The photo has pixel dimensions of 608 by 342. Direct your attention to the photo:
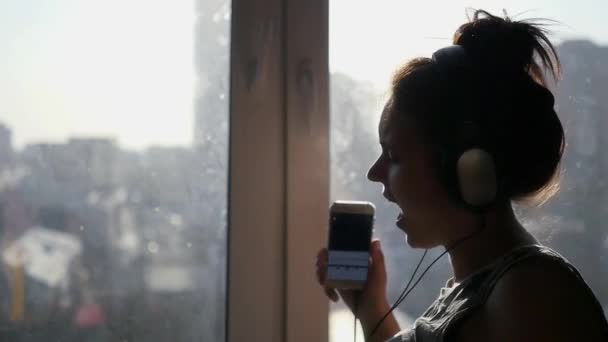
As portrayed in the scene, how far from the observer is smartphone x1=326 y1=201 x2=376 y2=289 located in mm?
1121

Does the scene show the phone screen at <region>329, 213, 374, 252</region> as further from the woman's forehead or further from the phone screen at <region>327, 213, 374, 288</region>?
the woman's forehead

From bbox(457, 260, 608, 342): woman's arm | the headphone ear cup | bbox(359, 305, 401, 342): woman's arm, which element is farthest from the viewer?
bbox(359, 305, 401, 342): woman's arm

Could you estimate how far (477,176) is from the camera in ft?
2.74

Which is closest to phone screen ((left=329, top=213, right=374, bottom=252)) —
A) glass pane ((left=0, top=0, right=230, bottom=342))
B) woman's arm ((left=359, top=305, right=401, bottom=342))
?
woman's arm ((left=359, top=305, right=401, bottom=342))

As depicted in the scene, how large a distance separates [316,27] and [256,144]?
23 centimetres

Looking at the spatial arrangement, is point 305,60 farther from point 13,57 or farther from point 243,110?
point 13,57

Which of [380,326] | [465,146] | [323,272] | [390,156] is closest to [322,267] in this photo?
[323,272]

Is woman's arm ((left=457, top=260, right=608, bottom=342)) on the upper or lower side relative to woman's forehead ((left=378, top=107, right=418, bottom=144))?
lower

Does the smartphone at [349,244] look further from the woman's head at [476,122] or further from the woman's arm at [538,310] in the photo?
the woman's arm at [538,310]

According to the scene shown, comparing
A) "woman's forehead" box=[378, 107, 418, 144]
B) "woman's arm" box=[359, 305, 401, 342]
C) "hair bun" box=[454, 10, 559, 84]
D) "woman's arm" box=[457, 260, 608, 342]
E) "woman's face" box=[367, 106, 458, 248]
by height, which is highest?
"hair bun" box=[454, 10, 559, 84]

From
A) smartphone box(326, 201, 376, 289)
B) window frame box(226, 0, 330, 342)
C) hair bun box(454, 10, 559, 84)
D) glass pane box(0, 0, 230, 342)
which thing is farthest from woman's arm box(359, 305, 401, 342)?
hair bun box(454, 10, 559, 84)

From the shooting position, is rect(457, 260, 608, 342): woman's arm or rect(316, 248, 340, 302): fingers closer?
rect(457, 260, 608, 342): woman's arm

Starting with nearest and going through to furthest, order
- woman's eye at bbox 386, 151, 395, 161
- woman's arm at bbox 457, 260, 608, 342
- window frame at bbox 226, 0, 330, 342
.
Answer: woman's arm at bbox 457, 260, 608, 342 → woman's eye at bbox 386, 151, 395, 161 → window frame at bbox 226, 0, 330, 342

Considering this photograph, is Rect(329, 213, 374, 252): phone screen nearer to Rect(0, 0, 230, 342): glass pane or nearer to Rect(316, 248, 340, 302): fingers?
Rect(316, 248, 340, 302): fingers
